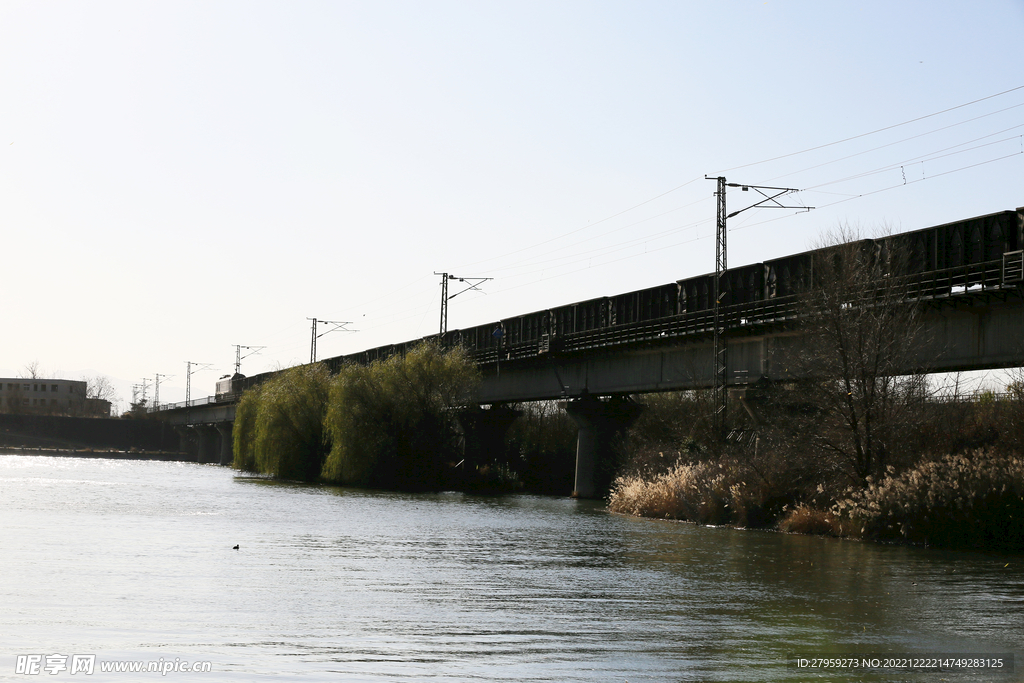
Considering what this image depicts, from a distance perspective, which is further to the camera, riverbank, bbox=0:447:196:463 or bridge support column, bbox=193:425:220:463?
bridge support column, bbox=193:425:220:463

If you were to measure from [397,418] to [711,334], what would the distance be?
78.6 feet

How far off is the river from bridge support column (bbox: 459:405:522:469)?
32.3 m

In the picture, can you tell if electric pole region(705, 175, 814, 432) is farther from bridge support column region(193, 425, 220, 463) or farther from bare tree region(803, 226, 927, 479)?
bridge support column region(193, 425, 220, 463)

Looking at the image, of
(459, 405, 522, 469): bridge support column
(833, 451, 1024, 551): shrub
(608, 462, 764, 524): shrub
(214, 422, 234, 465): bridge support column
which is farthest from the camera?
(214, 422, 234, 465): bridge support column

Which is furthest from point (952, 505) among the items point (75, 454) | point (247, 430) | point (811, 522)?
point (75, 454)

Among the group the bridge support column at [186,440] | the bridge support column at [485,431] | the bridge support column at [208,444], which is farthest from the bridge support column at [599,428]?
the bridge support column at [186,440]

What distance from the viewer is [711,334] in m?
46.9

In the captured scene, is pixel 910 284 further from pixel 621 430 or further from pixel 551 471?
pixel 551 471

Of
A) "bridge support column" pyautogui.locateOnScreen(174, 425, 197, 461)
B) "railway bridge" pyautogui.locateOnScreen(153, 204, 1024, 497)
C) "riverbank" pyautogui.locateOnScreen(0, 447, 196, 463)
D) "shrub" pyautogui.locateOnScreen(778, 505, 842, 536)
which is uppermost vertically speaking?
"railway bridge" pyautogui.locateOnScreen(153, 204, 1024, 497)

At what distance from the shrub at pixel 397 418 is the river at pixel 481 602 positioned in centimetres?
2833

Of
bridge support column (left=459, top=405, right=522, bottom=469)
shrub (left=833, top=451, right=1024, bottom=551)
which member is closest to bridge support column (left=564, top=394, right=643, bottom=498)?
bridge support column (left=459, top=405, right=522, bottom=469)

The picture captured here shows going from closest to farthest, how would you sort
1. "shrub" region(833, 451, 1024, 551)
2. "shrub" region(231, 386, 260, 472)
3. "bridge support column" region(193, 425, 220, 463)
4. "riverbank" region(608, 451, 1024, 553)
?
"shrub" region(833, 451, 1024, 551) → "riverbank" region(608, 451, 1024, 553) → "shrub" region(231, 386, 260, 472) → "bridge support column" region(193, 425, 220, 463)

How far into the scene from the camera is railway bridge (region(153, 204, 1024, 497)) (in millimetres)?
33125

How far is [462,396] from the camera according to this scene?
64.9m
